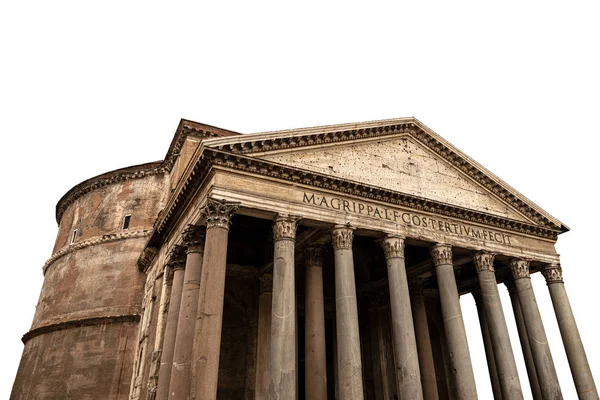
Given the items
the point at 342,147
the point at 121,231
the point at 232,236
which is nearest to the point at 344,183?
the point at 342,147

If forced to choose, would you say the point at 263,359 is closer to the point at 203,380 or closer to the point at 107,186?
the point at 203,380

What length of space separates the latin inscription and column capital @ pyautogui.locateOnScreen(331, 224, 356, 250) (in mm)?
540

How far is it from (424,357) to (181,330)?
834cm

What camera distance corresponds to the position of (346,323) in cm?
1079

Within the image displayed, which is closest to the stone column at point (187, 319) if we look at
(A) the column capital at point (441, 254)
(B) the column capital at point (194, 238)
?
(B) the column capital at point (194, 238)

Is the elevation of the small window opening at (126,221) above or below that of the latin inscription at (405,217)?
above

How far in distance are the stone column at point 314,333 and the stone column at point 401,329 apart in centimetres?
190

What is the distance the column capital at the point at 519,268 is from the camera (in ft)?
47.8

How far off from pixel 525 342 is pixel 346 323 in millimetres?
8410

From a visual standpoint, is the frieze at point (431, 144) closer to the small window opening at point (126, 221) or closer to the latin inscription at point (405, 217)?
the latin inscription at point (405, 217)

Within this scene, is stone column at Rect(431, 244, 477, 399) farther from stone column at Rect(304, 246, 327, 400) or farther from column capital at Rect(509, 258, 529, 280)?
stone column at Rect(304, 246, 327, 400)

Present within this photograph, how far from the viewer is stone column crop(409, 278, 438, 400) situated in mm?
14344

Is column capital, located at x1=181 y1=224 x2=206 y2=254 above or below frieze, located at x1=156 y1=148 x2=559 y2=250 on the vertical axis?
below

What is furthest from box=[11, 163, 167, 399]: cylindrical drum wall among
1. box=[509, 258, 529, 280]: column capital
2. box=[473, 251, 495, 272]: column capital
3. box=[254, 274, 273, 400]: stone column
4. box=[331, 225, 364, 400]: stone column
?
box=[509, 258, 529, 280]: column capital
